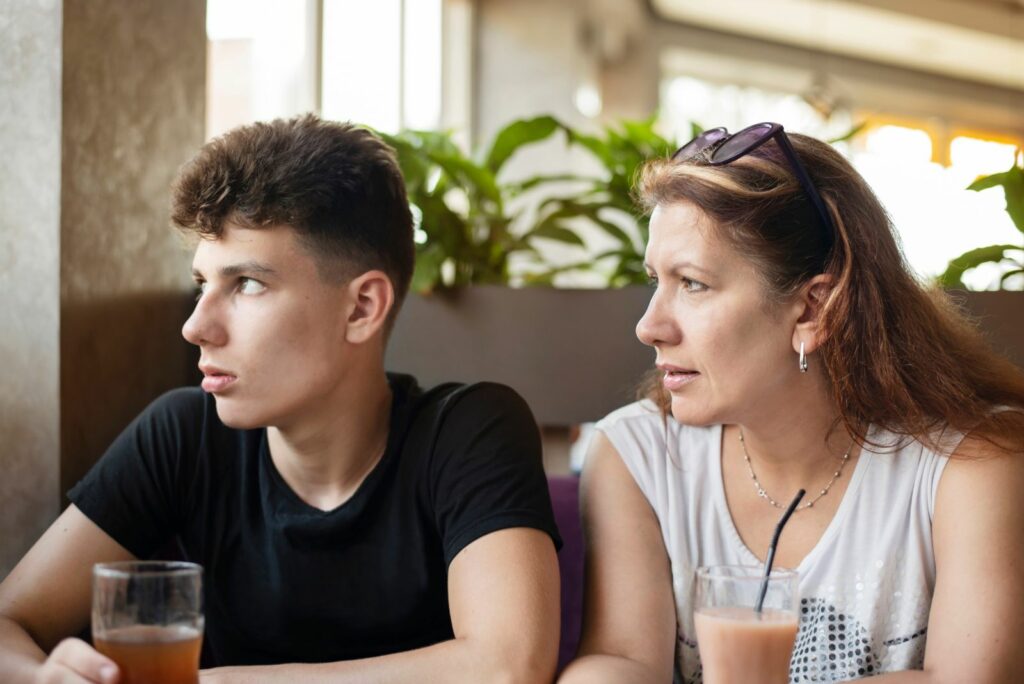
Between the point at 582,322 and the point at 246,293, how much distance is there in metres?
0.88

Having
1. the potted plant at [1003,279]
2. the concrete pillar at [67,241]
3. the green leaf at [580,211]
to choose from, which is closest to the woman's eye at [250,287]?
the concrete pillar at [67,241]

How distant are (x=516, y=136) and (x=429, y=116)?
154 inches

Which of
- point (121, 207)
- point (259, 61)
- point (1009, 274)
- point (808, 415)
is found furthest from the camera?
point (259, 61)

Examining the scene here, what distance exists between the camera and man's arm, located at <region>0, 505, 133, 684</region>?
1686 millimetres

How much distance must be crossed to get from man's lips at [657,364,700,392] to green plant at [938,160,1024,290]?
0.77 m

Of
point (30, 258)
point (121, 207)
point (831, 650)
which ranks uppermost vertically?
point (121, 207)

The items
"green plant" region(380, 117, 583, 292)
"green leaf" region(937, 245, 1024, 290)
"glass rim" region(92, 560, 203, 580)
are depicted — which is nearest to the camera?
"glass rim" region(92, 560, 203, 580)

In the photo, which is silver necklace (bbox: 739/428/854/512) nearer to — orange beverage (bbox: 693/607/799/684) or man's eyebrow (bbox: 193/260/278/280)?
orange beverage (bbox: 693/607/799/684)

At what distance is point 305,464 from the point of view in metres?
1.83

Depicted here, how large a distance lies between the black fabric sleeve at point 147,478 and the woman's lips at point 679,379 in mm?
779

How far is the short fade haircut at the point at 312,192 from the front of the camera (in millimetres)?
1751

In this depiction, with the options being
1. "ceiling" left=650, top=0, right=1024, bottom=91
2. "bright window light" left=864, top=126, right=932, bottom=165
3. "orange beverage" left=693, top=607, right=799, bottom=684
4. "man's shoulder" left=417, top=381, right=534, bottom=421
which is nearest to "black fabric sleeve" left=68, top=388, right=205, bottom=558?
"man's shoulder" left=417, top=381, right=534, bottom=421

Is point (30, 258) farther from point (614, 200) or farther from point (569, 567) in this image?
point (614, 200)

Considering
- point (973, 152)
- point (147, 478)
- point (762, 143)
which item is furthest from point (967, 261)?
point (973, 152)
